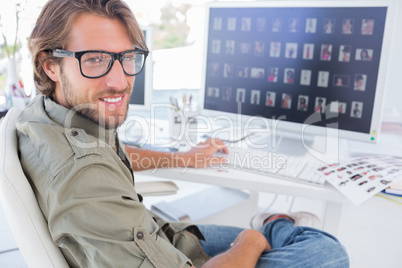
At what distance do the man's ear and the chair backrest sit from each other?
0.30m

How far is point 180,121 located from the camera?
1.66 m

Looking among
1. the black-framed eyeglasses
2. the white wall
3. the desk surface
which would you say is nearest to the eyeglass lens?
the black-framed eyeglasses

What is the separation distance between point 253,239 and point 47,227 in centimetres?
57

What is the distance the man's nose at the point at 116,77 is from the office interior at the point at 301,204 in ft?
1.35

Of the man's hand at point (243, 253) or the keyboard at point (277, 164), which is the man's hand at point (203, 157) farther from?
the man's hand at point (243, 253)

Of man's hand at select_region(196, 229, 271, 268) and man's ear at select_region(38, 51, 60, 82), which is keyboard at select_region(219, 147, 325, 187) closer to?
man's hand at select_region(196, 229, 271, 268)

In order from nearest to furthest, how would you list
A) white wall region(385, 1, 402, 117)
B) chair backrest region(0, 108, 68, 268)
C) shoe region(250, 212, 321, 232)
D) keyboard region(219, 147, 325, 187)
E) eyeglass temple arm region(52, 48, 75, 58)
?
chair backrest region(0, 108, 68, 268)
eyeglass temple arm region(52, 48, 75, 58)
keyboard region(219, 147, 325, 187)
shoe region(250, 212, 321, 232)
white wall region(385, 1, 402, 117)

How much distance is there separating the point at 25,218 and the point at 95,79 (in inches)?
15.3

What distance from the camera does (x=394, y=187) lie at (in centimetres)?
109

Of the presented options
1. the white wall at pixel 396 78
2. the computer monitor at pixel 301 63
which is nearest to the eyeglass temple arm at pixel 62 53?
the computer monitor at pixel 301 63

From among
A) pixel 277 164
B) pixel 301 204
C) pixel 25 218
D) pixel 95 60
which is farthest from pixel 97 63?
pixel 301 204

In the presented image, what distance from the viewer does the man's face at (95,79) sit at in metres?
0.92

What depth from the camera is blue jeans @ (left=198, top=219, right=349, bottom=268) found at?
980 millimetres

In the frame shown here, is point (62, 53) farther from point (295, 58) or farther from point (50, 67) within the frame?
point (295, 58)
